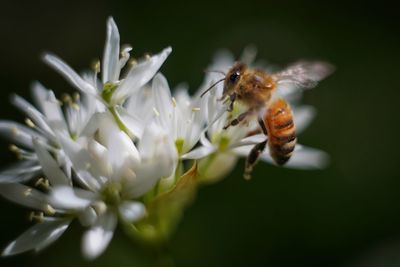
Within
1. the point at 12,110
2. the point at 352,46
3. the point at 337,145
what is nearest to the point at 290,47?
the point at 352,46

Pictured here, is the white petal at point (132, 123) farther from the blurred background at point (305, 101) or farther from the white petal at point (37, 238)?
the blurred background at point (305, 101)

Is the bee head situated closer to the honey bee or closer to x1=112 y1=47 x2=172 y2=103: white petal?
the honey bee

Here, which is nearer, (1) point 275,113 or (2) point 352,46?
(1) point 275,113

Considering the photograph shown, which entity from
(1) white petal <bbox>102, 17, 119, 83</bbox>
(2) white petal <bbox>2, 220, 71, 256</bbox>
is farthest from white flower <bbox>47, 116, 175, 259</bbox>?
(1) white petal <bbox>102, 17, 119, 83</bbox>

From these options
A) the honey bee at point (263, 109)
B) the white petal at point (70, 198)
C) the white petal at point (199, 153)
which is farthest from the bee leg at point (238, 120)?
the white petal at point (70, 198)

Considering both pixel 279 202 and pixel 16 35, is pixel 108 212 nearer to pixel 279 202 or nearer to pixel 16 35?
pixel 279 202

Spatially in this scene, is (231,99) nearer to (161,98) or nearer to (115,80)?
(161,98)
